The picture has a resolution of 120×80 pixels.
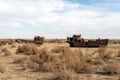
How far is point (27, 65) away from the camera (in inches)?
787

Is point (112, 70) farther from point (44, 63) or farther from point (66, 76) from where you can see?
point (44, 63)

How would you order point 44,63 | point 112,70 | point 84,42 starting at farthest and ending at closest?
point 84,42, point 44,63, point 112,70

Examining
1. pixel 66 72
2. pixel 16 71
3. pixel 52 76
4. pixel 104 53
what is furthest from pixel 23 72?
pixel 104 53

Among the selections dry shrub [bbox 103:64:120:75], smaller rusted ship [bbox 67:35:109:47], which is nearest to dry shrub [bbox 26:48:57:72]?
dry shrub [bbox 103:64:120:75]

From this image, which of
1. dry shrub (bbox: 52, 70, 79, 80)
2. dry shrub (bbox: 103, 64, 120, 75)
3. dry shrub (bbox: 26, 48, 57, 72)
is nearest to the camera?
dry shrub (bbox: 52, 70, 79, 80)

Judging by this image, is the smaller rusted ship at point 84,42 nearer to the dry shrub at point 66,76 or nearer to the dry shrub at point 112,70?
the dry shrub at point 112,70

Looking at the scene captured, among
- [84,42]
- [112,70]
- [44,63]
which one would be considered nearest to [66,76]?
[112,70]

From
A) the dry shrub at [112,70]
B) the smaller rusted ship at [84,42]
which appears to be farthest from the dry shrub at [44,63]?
the smaller rusted ship at [84,42]

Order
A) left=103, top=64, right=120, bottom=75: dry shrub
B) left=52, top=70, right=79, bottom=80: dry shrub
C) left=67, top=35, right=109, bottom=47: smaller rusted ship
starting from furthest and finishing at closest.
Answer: left=67, top=35, right=109, bottom=47: smaller rusted ship → left=103, top=64, right=120, bottom=75: dry shrub → left=52, top=70, right=79, bottom=80: dry shrub

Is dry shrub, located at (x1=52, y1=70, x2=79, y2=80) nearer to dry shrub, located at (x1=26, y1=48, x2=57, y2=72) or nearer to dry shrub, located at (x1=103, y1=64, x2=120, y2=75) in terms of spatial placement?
dry shrub, located at (x1=103, y1=64, x2=120, y2=75)

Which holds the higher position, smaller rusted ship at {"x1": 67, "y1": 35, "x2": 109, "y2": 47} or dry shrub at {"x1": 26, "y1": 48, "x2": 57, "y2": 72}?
smaller rusted ship at {"x1": 67, "y1": 35, "x2": 109, "y2": 47}

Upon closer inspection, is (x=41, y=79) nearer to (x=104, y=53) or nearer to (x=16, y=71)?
(x=16, y=71)

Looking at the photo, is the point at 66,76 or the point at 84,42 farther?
the point at 84,42

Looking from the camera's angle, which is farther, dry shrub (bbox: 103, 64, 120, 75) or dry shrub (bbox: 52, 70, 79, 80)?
dry shrub (bbox: 103, 64, 120, 75)
